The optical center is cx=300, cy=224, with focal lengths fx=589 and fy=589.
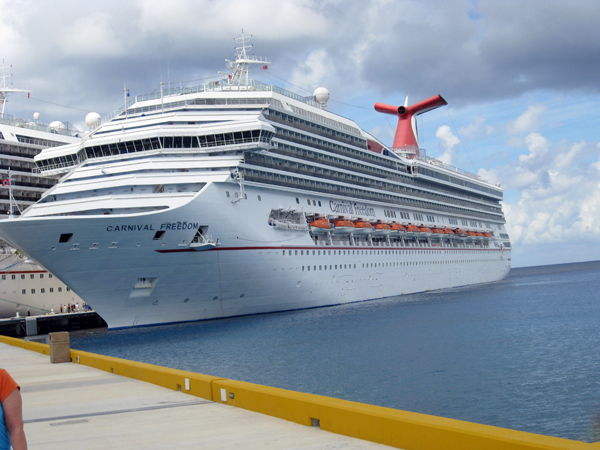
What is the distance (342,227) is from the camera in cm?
4122

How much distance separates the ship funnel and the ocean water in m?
35.6

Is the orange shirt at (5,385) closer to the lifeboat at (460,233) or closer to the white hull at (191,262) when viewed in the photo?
the white hull at (191,262)

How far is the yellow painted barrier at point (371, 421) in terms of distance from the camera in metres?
5.79

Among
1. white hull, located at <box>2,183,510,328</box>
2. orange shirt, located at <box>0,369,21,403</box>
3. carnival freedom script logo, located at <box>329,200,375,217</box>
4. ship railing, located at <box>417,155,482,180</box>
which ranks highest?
ship railing, located at <box>417,155,482,180</box>

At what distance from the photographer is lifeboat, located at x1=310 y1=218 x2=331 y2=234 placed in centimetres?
3834

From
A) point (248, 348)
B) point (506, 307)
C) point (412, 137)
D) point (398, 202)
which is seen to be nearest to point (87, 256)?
point (248, 348)

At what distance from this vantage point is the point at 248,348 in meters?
23.8

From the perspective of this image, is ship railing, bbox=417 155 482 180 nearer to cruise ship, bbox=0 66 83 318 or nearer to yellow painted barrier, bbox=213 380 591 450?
cruise ship, bbox=0 66 83 318

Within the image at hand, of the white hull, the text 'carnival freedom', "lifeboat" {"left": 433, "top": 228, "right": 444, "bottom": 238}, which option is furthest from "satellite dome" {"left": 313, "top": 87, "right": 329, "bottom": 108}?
the text 'carnival freedom'

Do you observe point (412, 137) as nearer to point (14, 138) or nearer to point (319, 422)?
point (14, 138)

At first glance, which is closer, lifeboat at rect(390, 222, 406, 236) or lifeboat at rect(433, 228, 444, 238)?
lifeboat at rect(390, 222, 406, 236)

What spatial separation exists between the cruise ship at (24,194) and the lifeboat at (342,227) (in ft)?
64.5

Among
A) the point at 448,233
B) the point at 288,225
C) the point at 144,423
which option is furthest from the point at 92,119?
the point at 144,423

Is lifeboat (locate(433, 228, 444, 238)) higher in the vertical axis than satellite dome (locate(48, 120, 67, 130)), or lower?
lower
